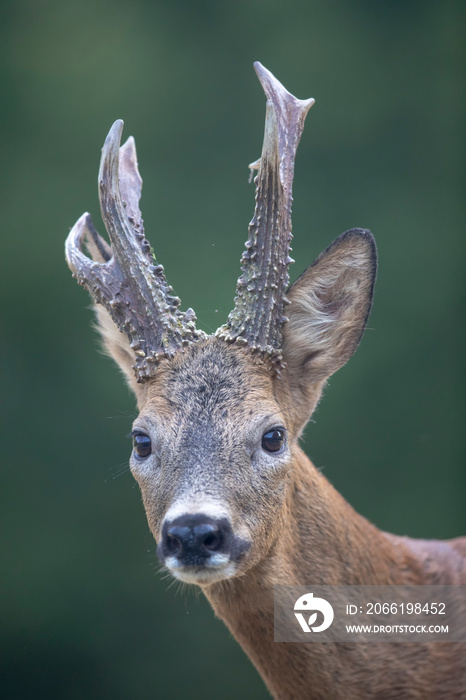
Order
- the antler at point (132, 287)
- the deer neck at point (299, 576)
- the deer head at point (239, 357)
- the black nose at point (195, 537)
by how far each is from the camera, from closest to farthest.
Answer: the black nose at point (195, 537) → the deer head at point (239, 357) → the deer neck at point (299, 576) → the antler at point (132, 287)

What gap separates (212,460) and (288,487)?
0.52 meters

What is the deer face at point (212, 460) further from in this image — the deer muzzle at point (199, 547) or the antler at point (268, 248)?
the antler at point (268, 248)

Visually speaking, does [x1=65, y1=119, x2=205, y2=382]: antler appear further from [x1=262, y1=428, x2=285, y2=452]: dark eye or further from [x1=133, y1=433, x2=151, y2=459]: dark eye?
[x1=262, y1=428, x2=285, y2=452]: dark eye

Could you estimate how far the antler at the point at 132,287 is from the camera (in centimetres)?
368

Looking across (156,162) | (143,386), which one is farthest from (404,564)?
(156,162)

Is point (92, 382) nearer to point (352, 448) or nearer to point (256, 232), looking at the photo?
point (352, 448)

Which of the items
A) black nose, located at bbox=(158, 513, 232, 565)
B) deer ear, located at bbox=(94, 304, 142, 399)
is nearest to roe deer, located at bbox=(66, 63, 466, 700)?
black nose, located at bbox=(158, 513, 232, 565)

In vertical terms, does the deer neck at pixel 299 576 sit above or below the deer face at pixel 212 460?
below

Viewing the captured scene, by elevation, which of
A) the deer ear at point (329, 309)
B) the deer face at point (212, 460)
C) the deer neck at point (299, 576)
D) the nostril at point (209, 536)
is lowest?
the deer neck at point (299, 576)

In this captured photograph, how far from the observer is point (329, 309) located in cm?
391

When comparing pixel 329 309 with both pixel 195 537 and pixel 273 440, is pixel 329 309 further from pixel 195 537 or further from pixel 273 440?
pixel 195 537

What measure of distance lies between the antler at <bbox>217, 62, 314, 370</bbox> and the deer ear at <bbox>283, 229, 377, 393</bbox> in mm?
183

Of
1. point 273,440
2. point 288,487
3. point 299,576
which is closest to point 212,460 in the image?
point 273,440

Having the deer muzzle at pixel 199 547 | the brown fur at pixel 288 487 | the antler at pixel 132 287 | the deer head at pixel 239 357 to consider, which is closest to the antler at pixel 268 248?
the deer head at pixel 239 357
